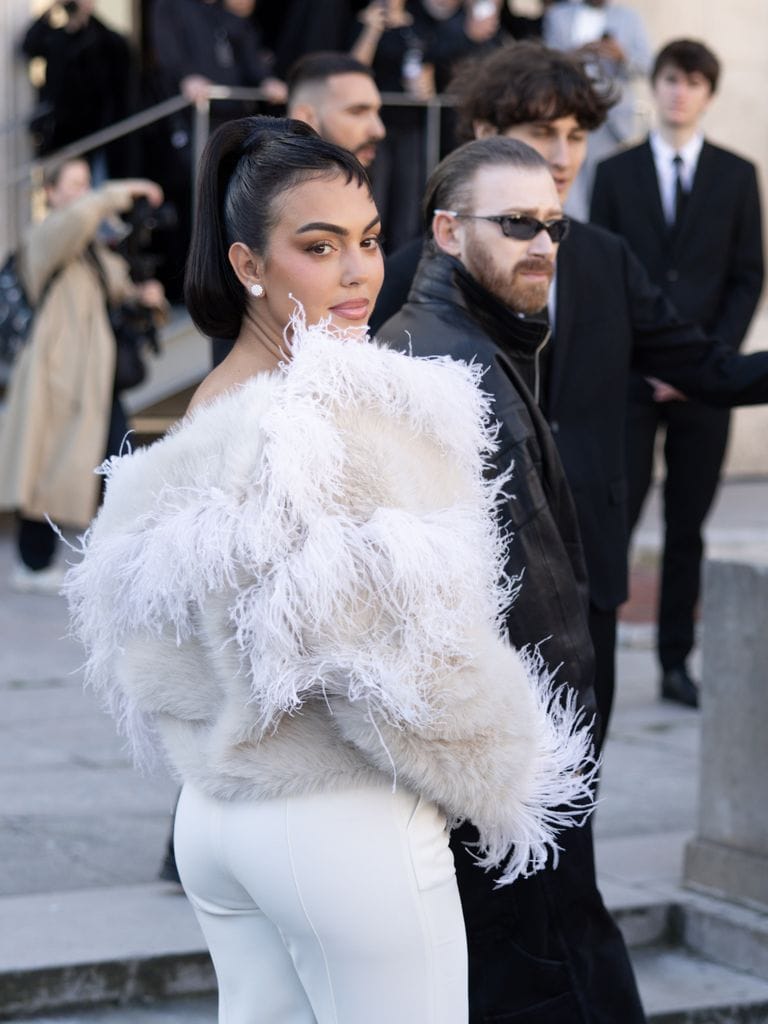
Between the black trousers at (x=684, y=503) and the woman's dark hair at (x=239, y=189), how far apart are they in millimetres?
4305

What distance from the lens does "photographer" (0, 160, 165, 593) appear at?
28.1 ft

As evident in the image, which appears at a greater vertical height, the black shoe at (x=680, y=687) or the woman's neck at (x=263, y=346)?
the woman's neck at (x=263, y=346)

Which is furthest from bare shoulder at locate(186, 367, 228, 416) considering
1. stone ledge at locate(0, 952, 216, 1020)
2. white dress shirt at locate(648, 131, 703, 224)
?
white dress shirt at locate(648, 131, 703, 224)

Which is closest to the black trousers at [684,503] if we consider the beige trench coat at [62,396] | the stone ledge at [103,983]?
the beige trench coat at [62,396]

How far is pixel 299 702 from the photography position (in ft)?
7.18

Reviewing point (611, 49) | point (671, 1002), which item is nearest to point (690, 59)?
point (611, 49)

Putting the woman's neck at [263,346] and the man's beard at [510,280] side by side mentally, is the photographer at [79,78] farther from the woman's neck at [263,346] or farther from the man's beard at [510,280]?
the woman's neck at [263,346]

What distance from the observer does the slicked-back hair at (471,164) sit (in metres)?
3.41

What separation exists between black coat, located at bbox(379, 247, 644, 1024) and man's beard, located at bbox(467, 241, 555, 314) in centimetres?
20

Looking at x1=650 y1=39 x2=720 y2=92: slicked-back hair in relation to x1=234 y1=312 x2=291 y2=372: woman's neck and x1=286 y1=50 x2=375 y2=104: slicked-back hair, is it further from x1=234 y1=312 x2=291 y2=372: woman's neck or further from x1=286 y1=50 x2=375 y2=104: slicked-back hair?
x1=234 y1=312 x2=291 y2=372: woman's neck

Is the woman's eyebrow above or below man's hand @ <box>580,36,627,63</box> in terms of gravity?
above

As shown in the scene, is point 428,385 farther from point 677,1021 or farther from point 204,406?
point 677,1021

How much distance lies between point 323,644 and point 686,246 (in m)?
4.93

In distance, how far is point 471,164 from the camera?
3422 mm
